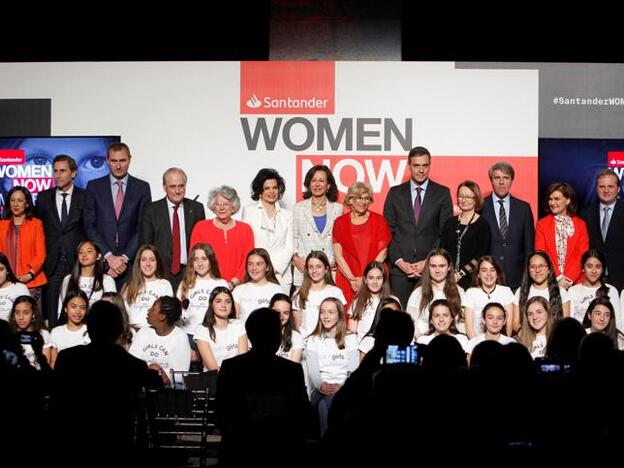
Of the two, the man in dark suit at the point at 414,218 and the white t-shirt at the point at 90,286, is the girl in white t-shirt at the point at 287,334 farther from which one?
the white t-shirt at the point at 90,286

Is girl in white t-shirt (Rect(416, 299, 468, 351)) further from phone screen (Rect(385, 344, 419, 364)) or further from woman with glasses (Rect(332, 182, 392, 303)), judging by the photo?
phone screen (Rect(385, 344, 419, 364))

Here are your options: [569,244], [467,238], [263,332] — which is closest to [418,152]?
[467,238]

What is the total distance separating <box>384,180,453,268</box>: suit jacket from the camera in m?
10.7

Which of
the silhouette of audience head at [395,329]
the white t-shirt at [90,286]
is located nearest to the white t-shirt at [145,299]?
the white t-shirt at [90,286]

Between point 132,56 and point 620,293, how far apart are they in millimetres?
6010

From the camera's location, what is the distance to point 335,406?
230 inches

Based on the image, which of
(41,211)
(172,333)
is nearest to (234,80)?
(41,211)

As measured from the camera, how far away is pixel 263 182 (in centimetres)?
1106

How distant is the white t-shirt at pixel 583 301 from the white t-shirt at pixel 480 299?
0.62 meters

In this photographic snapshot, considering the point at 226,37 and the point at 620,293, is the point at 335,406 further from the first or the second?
the point at 226,37

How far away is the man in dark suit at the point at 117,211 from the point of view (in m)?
11.0

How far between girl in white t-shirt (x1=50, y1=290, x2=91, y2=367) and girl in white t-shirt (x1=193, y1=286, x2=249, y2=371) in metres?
1.01

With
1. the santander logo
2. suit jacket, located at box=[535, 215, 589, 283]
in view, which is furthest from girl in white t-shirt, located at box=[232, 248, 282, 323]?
suit jacket, located at box=[535, 215, 589, 283]

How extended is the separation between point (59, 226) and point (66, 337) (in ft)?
5.32
